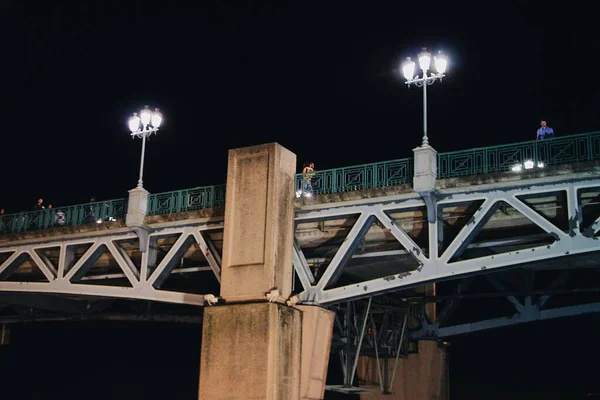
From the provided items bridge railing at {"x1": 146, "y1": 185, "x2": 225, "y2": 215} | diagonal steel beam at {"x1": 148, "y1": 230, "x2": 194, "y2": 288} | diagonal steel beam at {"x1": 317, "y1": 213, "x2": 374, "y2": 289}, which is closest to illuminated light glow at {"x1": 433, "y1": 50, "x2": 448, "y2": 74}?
diagonal steel beam at {"x1": 317, "y1": 213, "x2": 374, "y2": 289}

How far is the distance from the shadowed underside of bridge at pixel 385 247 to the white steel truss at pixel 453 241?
3 centimetres

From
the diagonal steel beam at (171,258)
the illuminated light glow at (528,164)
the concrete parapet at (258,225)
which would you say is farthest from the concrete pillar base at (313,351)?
the illuminated light glow at (528,164)

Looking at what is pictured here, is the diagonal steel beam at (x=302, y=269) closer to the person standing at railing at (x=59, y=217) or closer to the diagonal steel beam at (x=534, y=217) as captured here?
the diagonal steel beam at (x=534, y=217)

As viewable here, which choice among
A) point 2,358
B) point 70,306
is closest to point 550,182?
point 70,306

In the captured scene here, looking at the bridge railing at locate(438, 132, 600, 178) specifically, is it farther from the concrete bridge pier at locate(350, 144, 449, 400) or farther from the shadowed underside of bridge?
the concrete bridge pier at locate(350, 144, 449, 400)

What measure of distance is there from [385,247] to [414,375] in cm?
1293

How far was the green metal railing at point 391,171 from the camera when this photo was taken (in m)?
21.5

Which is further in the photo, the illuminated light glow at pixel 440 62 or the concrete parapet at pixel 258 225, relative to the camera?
the illuminated light glow at pixel 440 62

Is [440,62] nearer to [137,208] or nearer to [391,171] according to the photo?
[391,171]

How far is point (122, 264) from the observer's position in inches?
1129

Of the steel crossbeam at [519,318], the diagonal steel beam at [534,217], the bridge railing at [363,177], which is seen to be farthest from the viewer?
the steel crossbeam at [519,318]

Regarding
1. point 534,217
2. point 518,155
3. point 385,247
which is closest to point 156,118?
point 385,247

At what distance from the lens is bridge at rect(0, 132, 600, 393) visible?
70.7ft

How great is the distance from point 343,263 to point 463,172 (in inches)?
163
